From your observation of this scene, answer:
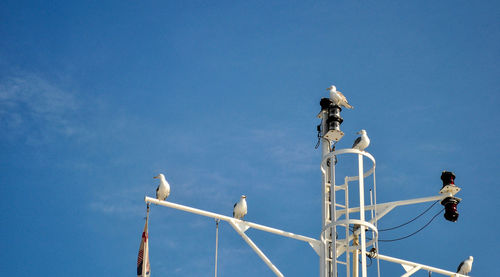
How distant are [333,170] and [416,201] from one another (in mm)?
2989

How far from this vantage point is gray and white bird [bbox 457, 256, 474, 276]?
A: 107 feet

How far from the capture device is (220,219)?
27.2 metres

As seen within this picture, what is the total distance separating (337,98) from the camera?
96.6 ft

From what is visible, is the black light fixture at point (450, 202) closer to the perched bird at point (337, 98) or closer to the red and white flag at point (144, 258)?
the perched bird at point (337, 98)

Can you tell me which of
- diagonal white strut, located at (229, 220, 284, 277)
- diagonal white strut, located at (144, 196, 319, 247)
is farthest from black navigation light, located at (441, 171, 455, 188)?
diagonal white strut, located at (229, 220, 284, 277)

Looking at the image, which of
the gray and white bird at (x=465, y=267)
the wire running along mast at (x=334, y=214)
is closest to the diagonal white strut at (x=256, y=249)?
the wire running along mast at (x=334, y=214)

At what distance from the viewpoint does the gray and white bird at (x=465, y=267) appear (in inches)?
1280

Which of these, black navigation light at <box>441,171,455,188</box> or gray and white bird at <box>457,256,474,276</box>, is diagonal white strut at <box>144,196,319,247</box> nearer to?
black navigation light at <box>441,171,455,188</box>

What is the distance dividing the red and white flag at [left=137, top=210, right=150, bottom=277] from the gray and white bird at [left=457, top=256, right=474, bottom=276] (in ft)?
40.7

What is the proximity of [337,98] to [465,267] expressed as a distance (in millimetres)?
8502

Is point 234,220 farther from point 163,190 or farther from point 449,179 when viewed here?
point 449,179

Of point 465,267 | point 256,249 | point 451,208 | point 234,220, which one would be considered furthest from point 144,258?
point 465,267

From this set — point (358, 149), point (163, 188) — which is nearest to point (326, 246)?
point (358, 149)

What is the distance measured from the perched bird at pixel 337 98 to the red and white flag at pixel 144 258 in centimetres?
762
